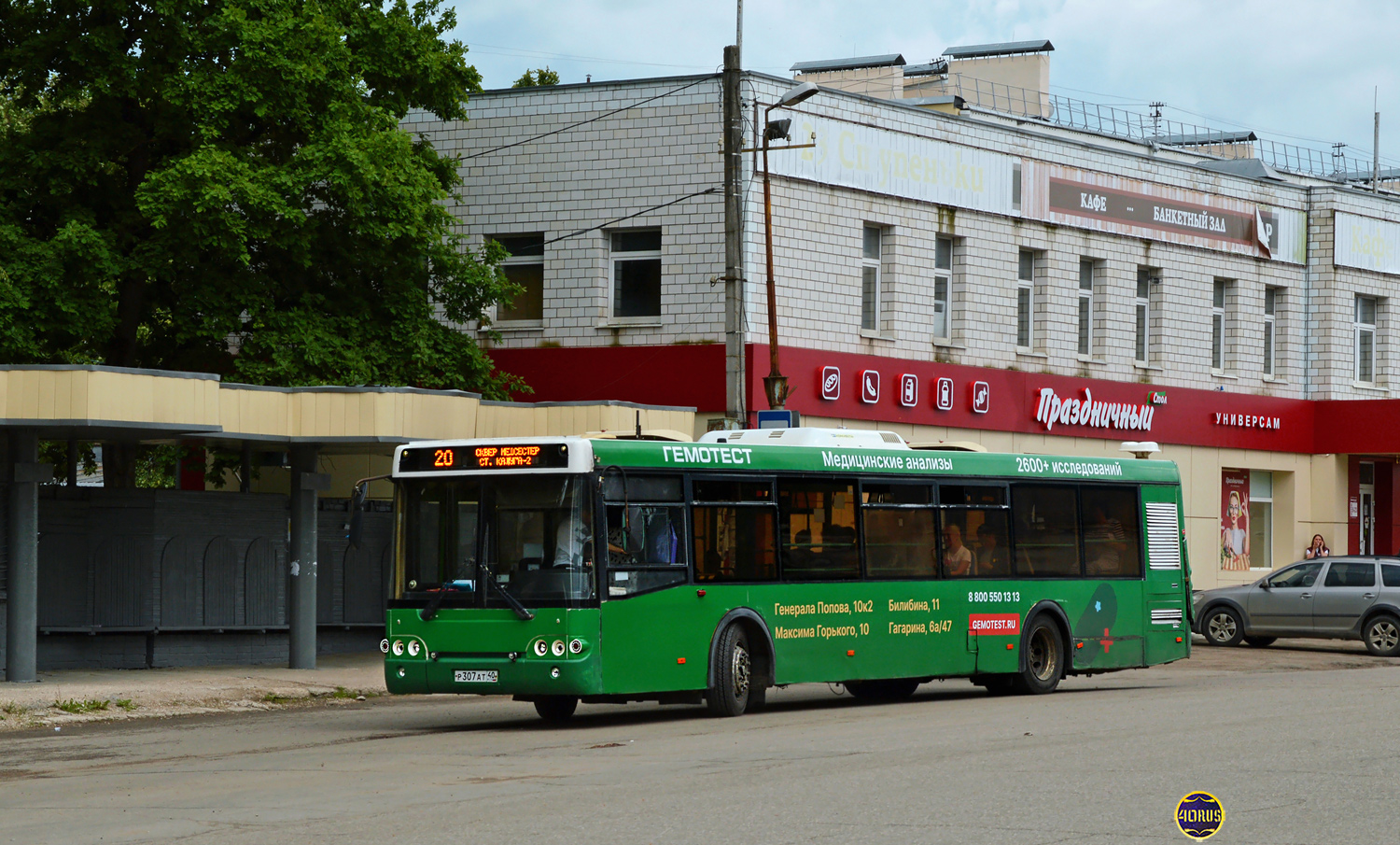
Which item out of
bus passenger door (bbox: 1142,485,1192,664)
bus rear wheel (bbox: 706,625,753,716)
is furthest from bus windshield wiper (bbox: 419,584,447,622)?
bus passenger door (bbox: 1142,485,1192,664)

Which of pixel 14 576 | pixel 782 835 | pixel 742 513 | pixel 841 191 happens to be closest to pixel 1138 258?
pixel 841 191

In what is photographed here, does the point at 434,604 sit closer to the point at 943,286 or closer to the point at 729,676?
the point at 729,676

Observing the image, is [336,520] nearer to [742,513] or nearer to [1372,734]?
[742,513]

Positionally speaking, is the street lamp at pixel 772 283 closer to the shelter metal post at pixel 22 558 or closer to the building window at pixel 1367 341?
the shelter metal post at pixel 22 558

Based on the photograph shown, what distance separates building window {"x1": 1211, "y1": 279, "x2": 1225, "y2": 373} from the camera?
38781 mm

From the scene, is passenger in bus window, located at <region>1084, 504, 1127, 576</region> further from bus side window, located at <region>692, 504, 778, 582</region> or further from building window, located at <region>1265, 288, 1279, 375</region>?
building window, located at <region>1265, 288, 1279, 375</region>

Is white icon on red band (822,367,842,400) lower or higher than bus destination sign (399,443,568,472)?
higher

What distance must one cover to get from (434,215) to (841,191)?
7.34 m

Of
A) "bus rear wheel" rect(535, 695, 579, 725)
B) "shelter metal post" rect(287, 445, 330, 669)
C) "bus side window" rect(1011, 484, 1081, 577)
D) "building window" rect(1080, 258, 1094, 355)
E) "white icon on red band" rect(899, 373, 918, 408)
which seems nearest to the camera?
"bus rear wheel" rect(535, 695, 579, 725)

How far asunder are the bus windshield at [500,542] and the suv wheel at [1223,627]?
16.9 metres

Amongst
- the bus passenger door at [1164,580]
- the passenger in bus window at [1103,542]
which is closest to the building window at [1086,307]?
the bus passenger door at [1164,580]

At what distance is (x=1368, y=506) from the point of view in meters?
42.5

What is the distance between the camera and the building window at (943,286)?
32.7 m

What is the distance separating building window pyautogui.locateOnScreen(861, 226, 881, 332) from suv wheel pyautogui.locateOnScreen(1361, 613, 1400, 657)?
9.46 meters
